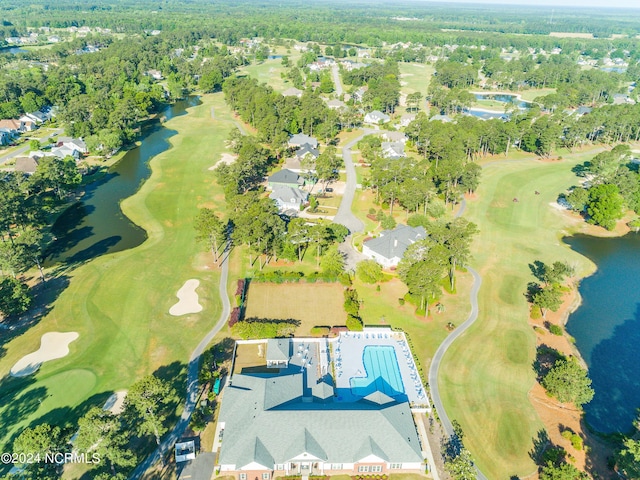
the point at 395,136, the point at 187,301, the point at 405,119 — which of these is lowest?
the point at 187,301

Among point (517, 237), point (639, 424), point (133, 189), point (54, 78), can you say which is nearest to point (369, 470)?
point (639, 424)

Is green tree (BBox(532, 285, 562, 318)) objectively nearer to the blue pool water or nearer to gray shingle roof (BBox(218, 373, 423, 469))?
the blue pool water

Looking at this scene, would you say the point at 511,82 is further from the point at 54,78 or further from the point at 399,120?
the point at 54,78

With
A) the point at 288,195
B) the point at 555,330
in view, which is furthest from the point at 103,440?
the point at 288,195

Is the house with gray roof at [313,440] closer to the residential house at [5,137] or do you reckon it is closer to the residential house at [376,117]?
the residential house at [376,117]

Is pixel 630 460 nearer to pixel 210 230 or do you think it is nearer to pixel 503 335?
pixel 503 335
